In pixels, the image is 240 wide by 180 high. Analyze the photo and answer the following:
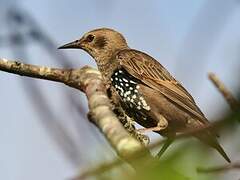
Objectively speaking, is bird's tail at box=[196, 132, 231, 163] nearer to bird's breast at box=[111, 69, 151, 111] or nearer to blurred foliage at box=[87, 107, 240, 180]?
blurred foliage at box=[87, 107, 240, 180]

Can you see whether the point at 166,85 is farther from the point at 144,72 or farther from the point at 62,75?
the point at 62,75

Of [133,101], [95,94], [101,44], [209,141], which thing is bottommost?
[133,101]

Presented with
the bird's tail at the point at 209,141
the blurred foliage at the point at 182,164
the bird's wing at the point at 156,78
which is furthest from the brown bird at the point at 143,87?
the blurred foliage at the point at 182,164

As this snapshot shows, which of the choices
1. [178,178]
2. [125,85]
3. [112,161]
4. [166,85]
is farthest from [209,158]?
[166,85]

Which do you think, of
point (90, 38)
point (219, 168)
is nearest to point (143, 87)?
point (90, 38)

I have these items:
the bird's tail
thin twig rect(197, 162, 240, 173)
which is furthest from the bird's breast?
thin twig rect(197, 162, 240, 173)

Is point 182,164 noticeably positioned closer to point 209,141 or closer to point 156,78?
point 209,141

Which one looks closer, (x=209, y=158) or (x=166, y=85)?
(x=209, y=158)
